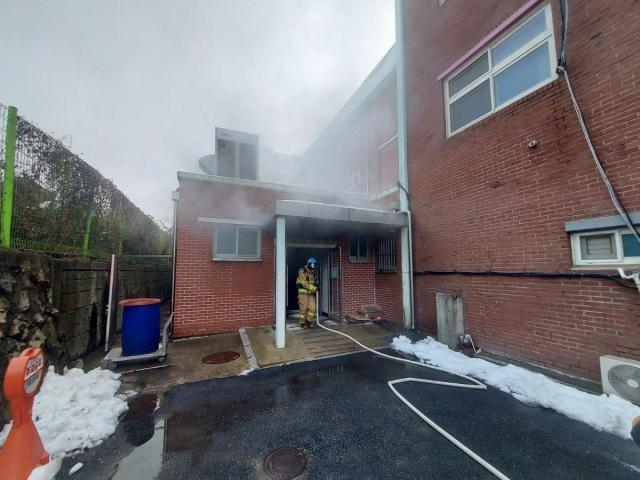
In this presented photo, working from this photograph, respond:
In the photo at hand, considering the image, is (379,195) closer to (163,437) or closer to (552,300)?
(552,300)

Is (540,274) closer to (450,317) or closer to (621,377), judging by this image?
(621,377)

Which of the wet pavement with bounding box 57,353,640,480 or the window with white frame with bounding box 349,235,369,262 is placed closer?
the wet pavement with bounding box 57,353,640,480

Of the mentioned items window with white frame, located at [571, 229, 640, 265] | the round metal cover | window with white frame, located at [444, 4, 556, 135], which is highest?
window with white frame, located at [444, 4, 556, 135]

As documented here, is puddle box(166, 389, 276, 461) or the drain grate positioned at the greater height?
the drain grate

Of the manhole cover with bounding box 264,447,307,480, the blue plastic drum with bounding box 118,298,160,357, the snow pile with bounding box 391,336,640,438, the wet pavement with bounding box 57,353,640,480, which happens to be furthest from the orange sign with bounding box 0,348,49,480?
the snow pile with bounding box 391,336,640,438

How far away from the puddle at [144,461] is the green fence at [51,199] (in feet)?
10.3

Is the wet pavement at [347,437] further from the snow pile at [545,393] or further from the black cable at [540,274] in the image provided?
the black cable at [540,274]

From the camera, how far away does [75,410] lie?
3.16 m

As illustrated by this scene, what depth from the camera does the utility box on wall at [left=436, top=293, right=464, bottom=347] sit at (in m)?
5.46

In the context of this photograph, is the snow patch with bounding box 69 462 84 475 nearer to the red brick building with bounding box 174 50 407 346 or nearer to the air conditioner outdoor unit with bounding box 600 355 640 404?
the red brick building with bounding box 174 50 407 346

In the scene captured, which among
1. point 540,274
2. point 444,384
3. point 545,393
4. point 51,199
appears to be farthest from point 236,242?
point 545,393

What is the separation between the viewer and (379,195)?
331 inches

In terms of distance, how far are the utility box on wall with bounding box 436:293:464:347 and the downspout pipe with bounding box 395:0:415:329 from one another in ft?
3.86

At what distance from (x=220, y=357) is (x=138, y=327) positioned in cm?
161
